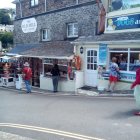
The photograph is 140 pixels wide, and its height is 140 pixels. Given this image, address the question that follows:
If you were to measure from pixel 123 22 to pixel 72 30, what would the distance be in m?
5.96

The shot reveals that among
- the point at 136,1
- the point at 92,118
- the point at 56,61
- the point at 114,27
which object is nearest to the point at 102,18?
the point at 114,27

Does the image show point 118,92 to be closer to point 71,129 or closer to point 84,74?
point 84,74

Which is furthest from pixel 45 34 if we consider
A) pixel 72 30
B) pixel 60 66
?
pixel 60 66

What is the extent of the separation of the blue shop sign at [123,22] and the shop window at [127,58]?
1.66m

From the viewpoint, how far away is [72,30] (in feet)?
73.2

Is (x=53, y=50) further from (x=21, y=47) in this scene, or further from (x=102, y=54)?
(x=21, y=47)

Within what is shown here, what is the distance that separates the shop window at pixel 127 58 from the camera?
15.6 metres

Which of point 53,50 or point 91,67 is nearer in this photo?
point 91,67

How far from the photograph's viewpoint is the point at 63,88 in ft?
63.8

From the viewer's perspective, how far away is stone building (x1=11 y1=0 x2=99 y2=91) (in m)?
19.9

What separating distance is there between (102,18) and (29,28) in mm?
10243

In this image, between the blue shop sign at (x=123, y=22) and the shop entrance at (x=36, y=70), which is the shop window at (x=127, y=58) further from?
the shop entrance at (x=36, y=70)

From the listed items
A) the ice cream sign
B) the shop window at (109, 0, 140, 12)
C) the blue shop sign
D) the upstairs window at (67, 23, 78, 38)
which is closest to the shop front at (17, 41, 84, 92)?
the upstairs window at (67, 23, 78, 38)

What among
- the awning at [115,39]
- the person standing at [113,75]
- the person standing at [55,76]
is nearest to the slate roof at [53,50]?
the person standing at [55,76]
